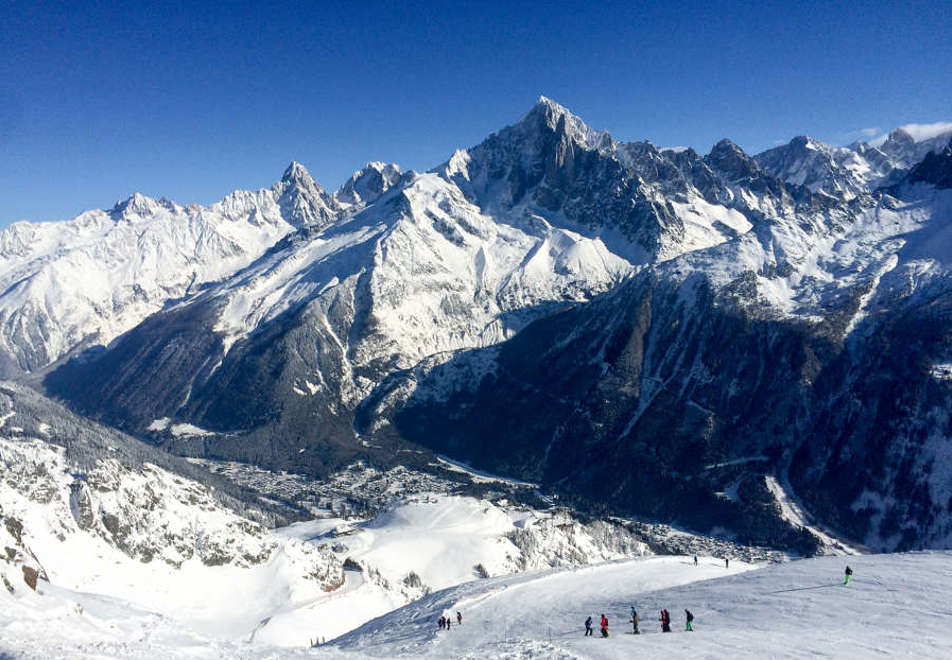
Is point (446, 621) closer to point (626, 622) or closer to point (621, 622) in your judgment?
point (621, 622)

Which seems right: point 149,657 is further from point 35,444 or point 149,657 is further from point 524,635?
point 35,444

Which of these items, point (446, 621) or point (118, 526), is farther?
point (118, 526)

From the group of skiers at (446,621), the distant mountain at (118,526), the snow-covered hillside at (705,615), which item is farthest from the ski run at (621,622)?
the distant mountain at (118,526)

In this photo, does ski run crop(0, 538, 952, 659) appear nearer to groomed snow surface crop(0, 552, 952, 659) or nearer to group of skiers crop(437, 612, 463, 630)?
groomed snow surface crop(0, 552, 952, 659)

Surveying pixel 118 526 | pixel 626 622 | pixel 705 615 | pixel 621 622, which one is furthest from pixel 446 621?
pixel 118 526

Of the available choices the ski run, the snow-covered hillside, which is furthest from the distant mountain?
the snow-covered hillside

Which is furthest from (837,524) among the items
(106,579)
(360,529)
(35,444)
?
(35,444)

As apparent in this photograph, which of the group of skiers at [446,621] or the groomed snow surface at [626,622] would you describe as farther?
the group of skiers at [446,621]

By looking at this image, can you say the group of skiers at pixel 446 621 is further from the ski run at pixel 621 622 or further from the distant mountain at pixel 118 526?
the distant mountain at pixel 118 526
